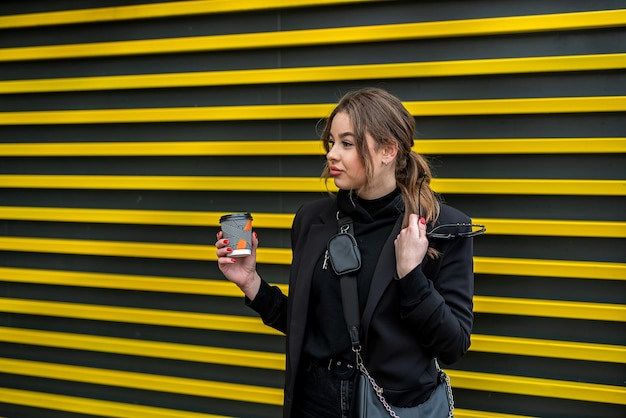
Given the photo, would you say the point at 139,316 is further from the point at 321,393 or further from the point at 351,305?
the point at 351,305

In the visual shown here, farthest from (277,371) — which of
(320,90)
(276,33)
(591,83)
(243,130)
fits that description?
(591,83)

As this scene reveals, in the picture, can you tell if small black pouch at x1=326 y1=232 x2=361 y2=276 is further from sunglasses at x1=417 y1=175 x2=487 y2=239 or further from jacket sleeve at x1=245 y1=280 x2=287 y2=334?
jacket sleeve at x1=245 y1=280 x2=287 y2=334

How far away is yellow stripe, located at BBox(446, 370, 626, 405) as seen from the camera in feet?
9.93

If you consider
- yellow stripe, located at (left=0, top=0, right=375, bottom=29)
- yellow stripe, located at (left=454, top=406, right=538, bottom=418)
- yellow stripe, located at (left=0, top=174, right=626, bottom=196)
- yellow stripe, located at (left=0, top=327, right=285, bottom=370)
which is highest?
yellow stripe, located at (left=0, top=0, right=375, bottom=29)

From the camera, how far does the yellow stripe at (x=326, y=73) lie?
9.80 ft

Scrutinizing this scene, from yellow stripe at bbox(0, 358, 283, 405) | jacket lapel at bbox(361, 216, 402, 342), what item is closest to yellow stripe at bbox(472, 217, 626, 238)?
jacket lapel at bbox(361, 216, 402, 342)

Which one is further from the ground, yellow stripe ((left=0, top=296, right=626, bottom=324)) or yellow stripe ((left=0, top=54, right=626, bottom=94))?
yellow stripe ((left=0, top=54, right=626, bottom=94))

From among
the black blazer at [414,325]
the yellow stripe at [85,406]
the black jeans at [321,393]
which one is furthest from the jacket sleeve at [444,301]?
the yellow stripe at [85,406]

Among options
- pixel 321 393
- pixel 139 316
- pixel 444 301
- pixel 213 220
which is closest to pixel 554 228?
pixel 444 301

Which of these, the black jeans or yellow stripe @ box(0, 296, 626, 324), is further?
yellow stripe @ box(0, 296, 626, 324)

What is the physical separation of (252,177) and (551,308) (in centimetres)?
181

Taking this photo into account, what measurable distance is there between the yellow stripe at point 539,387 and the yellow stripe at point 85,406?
157 cm

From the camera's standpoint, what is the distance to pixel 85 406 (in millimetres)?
4160

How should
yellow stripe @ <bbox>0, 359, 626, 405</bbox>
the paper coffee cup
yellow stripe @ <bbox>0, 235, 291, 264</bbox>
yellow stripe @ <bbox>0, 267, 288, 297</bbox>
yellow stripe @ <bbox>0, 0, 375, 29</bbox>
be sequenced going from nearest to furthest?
1. the paper coffee cup
2. yellow stripe @ <bbox>0, 359, 626, 405</bbox>
3. yellow stripe @ <bbox>0, 0, 375, 29</bbox>
4. yellow stripe @ <bbox>0, 235, 291, 264</bbox>
5. yellow stripe @ <bbox>0, 267, 288, 297</bbox>
